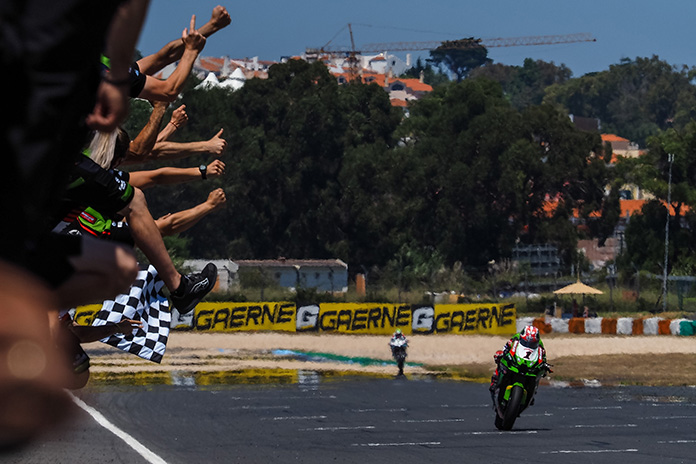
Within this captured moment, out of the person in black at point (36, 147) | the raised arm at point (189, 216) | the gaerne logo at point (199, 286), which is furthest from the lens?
the raised arm at point (189, 216)

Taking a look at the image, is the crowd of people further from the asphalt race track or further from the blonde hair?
the asphalt race track

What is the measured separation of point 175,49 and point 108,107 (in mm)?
3505

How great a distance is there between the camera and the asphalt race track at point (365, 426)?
755 inches

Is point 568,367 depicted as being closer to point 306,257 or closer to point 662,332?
point 662,332

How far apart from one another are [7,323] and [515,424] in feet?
75.9

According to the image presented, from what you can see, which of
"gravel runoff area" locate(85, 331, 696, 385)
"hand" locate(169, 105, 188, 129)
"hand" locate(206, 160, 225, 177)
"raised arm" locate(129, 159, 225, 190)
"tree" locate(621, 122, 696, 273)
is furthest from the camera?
"tree" locate(621, 122, 696, 273)

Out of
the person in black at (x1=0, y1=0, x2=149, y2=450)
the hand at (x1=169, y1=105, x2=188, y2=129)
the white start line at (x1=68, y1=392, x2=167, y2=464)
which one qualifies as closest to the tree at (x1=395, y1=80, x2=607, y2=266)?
the white start line at (x1=68, y1=392, x2=167, y2=464)

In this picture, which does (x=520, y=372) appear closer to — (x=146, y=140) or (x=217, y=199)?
(x=217, y=199)

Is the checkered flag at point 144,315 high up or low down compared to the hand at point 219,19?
down

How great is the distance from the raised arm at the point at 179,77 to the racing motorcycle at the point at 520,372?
623 inches

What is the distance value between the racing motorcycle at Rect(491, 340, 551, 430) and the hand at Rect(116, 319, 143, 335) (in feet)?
47.7

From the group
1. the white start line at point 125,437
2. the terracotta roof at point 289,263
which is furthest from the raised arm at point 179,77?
the terracotta roof at point 289,263

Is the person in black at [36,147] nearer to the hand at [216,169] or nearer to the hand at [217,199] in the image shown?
the hand at [216,169]

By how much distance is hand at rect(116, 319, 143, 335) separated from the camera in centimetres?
668
